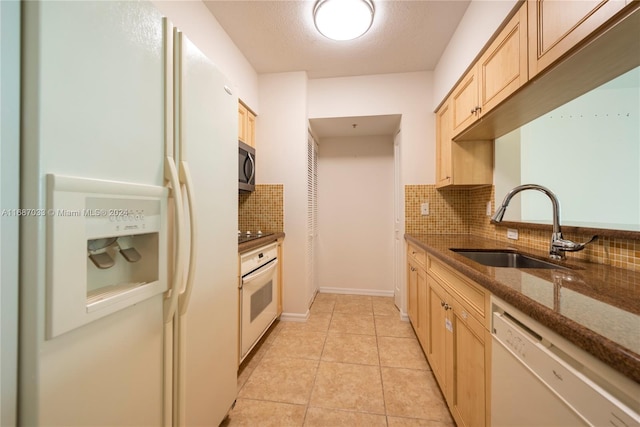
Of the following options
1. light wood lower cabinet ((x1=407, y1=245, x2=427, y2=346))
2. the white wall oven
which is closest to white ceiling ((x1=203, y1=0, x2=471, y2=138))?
light wood lower cabinet ((x1=407, y1=245, x2=427, y2=346))

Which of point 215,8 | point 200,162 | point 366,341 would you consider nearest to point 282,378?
point 366,341

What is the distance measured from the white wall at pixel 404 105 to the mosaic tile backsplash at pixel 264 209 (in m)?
0.98

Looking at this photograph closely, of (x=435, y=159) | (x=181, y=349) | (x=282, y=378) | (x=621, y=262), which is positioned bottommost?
(x=282, y=378)

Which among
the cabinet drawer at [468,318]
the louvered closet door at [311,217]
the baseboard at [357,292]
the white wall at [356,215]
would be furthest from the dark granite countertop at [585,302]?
the baseboard at [357,292]

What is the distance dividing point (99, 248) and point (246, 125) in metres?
1.90

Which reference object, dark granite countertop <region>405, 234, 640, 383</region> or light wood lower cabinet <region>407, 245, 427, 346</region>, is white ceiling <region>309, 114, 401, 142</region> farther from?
dark granite countertop <region>405, 234, 640, 383</region>

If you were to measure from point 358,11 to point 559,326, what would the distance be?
1990 millimetres

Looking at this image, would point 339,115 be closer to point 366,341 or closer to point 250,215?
point 250,215

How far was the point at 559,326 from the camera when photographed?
537 mm

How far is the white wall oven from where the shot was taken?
5.50 feet

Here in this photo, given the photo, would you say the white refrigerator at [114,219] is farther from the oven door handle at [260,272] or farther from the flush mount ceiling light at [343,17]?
the flush mount ceiling light at [343,17]

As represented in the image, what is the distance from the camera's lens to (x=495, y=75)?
1411 millimetres

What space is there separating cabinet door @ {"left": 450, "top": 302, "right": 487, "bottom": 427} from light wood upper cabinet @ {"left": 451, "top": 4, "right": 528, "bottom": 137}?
1146 millimetres

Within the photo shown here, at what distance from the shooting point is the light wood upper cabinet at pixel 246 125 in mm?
2240
